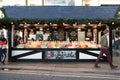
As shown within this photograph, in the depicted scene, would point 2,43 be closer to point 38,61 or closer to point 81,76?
point 38,61

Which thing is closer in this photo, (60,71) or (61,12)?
(60,71)

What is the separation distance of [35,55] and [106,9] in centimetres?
427

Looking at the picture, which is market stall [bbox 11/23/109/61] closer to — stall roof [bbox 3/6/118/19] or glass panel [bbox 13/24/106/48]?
glass panel [bbox 13/24/106/48]

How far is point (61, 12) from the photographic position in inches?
856

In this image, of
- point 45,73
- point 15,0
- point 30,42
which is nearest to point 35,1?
point 15,0

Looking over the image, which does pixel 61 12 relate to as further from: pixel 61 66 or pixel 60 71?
pixel 60 71

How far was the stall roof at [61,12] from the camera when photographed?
21.4 metres

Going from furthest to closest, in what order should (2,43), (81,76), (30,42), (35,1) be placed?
(35,1)
(30,42)
(2,43)
(81,76)

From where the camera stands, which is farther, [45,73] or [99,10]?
[99,10]

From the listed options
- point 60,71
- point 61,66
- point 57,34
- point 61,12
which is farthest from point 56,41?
point 60,71

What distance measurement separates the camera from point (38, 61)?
70.5ft

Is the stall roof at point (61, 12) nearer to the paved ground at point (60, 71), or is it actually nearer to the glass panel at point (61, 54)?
the glass panel at point (61, 54)

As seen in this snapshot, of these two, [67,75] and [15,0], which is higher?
[15,0]

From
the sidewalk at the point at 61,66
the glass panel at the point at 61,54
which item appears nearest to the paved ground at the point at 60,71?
the sidewalk at the point at 61,66
